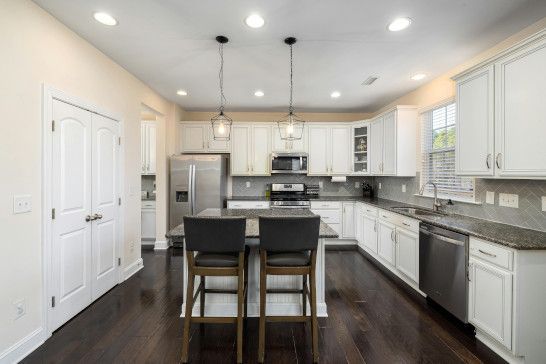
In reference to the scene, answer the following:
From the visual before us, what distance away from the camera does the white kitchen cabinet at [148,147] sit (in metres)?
5.02

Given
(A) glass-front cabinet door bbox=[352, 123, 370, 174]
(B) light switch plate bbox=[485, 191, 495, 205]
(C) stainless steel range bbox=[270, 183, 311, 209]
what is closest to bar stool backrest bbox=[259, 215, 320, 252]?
(B) light switch plate bbox=[485, 191, 495, 205]

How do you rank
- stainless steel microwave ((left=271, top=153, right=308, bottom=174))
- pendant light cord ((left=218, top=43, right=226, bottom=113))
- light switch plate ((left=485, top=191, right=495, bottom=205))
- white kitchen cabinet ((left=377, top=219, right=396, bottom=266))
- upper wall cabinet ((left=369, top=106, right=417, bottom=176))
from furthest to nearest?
stainless steel microwave ((left=271, top=153, right=308, bottom=174)) < upper wall cabinet ((left=369, top=106, right=417, bottom=176)) < white kitchen cabinet ((left=377, top=219, right=396, bottom=266)) < pendant light cord ((left=218, top=43, right=226, bottom=113)) < light switch plate ((left=485, top=191, right=495, bottom=205))

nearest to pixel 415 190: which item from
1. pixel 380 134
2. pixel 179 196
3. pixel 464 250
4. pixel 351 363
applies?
pixel 380 134

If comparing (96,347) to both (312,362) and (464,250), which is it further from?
(464,250)

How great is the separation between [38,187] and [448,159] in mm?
4404

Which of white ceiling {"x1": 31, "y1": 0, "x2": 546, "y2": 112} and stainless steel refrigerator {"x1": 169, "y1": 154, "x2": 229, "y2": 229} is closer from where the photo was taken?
white ceiling {"x1": 31, "y1": 0, "x2": 546, "y2": 112}

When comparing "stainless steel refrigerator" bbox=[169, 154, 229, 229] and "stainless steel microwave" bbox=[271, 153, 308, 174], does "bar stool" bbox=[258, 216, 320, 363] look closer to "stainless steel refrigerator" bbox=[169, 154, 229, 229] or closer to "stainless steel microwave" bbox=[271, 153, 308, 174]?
"stainless steel refrigerator" bbox=[169, 154, 229, 229]

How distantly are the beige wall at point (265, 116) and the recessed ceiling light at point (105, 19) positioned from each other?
311 centimetres

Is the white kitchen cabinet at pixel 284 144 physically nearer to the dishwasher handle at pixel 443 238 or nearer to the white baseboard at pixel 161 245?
the white baseboard at pixel 161 245

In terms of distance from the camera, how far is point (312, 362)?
1.91m

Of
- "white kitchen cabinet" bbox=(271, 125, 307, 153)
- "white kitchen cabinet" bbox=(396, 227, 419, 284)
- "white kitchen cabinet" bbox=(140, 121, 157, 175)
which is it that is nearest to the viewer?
"white kitchen cabinet" bbox=(396, 227, 419, 284)

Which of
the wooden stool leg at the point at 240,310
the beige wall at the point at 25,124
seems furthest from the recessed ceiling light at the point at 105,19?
the wooden stool leg at the point at 240,310

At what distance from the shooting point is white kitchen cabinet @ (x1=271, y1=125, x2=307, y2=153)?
17.2ft

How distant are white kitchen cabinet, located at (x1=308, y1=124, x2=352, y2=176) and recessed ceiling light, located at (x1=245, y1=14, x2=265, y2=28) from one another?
308cm
